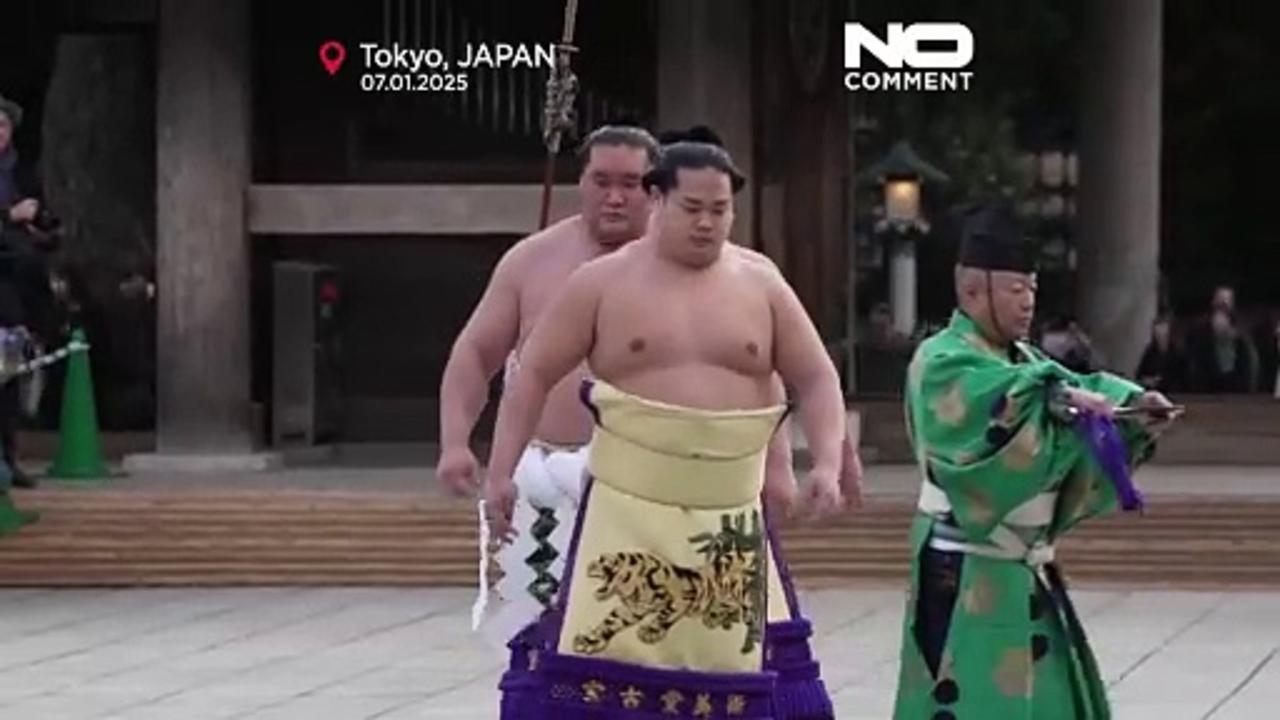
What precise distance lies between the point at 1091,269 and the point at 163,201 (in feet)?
18.9

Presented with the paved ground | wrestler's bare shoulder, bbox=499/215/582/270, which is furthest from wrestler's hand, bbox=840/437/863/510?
the paved ground

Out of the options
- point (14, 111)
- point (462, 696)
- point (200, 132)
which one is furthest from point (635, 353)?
point (200, 132)

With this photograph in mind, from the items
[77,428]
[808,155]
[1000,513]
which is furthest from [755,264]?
[808,155]

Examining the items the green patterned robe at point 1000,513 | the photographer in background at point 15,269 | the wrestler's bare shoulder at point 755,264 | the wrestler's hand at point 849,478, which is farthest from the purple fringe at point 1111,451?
the photographer in background at point 15,269

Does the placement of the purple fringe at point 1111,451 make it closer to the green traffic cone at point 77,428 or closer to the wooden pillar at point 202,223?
the green traffic cone at point 77,428

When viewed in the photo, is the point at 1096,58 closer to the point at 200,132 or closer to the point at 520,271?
the point at 200,132

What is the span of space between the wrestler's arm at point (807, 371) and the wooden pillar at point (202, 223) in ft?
35.4

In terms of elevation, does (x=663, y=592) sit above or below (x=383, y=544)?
above

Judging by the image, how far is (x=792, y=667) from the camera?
26.3 feet

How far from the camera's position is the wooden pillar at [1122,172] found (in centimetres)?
1900

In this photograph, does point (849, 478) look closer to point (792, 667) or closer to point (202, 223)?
point (792, 667)

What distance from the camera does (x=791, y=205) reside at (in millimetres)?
19906

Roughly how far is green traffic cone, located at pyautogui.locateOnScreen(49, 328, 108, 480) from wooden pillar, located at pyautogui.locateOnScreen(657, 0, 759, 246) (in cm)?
369

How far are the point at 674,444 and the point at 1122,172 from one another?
12.3 metres
